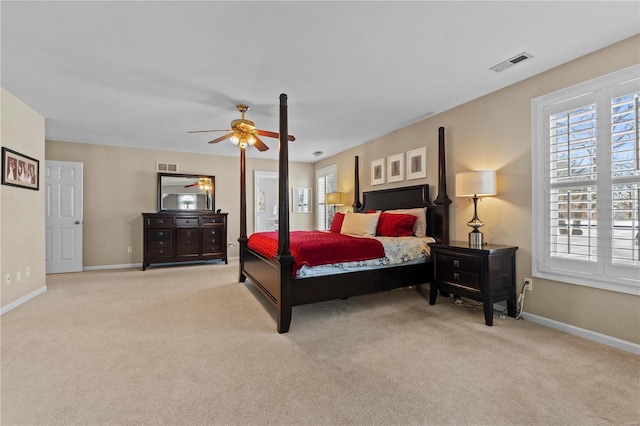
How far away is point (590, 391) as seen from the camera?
1.76 meters

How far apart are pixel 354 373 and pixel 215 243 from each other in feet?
16.0

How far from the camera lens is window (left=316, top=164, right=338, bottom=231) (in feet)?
21.9

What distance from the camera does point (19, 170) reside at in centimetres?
352

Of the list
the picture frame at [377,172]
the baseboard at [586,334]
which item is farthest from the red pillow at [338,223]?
the baseboard at [586,334]

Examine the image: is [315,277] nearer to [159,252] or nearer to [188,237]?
[188,237]

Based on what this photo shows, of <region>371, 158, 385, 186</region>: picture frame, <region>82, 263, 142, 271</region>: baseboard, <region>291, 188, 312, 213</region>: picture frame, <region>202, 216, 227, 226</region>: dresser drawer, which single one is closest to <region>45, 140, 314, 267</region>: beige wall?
<region>82, 263, 142, 271</region>: baseboard

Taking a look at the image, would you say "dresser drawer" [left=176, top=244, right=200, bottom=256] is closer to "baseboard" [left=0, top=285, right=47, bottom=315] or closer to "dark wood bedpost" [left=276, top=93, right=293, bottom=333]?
"baseboard" [left=0, top=285, right=47, bottom=315]

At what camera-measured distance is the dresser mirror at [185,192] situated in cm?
618

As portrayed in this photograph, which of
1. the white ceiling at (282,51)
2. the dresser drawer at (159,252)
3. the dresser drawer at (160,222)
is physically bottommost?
the dresser drawer at (159,252)

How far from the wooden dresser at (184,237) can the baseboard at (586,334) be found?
5.36 metres

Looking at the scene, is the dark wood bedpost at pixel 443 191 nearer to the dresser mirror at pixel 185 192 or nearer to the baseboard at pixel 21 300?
the dresser mirror at pixel 185 192

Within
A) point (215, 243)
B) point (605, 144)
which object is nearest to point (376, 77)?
point (605, 144)

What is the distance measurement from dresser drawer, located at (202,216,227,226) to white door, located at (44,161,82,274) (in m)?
2.22

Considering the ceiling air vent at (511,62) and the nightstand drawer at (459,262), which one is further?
the nightstand drawer at (459,262)
